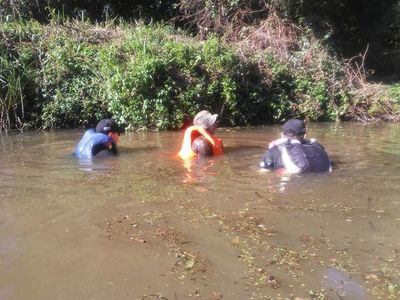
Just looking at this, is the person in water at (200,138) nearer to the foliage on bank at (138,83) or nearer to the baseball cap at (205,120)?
the baseball cap at (205,120)

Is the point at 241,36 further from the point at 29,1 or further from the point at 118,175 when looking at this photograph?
the point at 118,175

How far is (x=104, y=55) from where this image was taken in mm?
13812

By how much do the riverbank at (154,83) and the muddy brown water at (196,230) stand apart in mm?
4467

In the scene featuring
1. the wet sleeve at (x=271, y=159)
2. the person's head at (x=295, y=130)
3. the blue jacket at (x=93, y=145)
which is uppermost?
the person's head at (x=295, y=130)

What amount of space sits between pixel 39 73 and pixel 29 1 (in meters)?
5.73

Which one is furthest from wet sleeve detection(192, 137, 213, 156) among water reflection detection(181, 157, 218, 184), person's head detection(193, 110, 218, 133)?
person's head detection(193, 110, 218, 133)

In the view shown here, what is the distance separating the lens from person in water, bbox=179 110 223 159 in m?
8.81

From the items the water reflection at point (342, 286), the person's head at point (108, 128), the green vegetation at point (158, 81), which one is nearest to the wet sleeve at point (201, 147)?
the person's head at point (108, 128)

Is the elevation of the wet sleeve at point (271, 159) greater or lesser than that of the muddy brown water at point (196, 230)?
greater

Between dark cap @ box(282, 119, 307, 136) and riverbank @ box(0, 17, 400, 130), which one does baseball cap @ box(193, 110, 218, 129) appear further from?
riverbank @ box(0, 17, 400, 130)

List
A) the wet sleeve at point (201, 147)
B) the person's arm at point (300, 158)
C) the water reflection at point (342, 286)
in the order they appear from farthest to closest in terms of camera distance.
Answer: the wet sleeve at point (201, 147)
the person's arm at point (300, 158)
the water reflection at point (342, 286)

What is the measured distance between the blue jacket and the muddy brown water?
0.27 m

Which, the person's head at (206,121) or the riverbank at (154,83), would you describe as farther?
the riverbank at (154,83)

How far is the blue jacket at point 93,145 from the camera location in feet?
29.1
